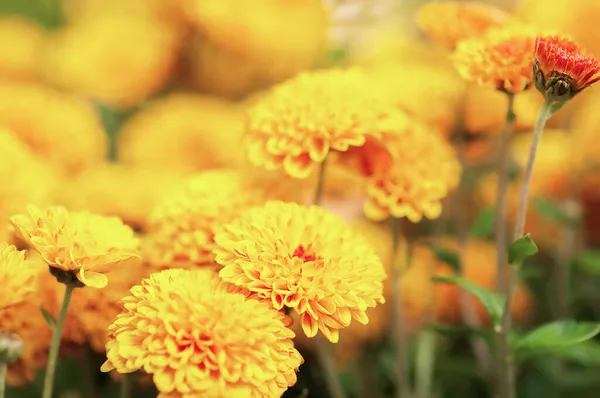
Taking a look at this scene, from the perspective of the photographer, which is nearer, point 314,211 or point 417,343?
point 314,211

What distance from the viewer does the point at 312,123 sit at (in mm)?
581

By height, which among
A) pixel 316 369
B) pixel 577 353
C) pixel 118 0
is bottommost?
pixel 316 369

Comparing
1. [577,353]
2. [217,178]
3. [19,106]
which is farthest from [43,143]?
[577,353]

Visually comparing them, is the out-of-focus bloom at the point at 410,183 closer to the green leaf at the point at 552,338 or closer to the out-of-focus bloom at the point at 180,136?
the green leaf at the point at 552,338

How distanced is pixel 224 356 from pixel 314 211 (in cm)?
14

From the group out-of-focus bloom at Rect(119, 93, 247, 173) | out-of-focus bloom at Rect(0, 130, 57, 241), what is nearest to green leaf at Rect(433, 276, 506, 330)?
out-of-focus bloom at Rect(0, 130, 57, 241)

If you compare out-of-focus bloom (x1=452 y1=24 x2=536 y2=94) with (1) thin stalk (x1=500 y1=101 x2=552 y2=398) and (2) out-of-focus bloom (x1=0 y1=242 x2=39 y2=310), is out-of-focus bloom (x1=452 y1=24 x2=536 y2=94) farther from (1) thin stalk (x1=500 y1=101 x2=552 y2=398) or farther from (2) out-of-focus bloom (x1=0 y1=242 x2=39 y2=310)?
(2) out-of-focus bloom (x1=0 y1=242 x2=39 y2=310)

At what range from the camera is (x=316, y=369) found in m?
0.82

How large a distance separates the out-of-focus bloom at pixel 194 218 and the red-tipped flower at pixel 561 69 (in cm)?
24

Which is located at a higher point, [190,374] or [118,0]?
[118,0]

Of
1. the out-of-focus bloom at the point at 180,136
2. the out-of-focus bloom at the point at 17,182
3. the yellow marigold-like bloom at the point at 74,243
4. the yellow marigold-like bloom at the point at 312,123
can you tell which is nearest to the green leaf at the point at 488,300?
the yellow marigold-like bloom at the point at 312,123

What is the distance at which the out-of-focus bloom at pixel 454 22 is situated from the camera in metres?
0.65

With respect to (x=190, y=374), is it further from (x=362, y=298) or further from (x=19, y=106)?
(x=19, y=106)

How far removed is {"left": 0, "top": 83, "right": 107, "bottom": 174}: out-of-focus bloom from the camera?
94 centimetres
